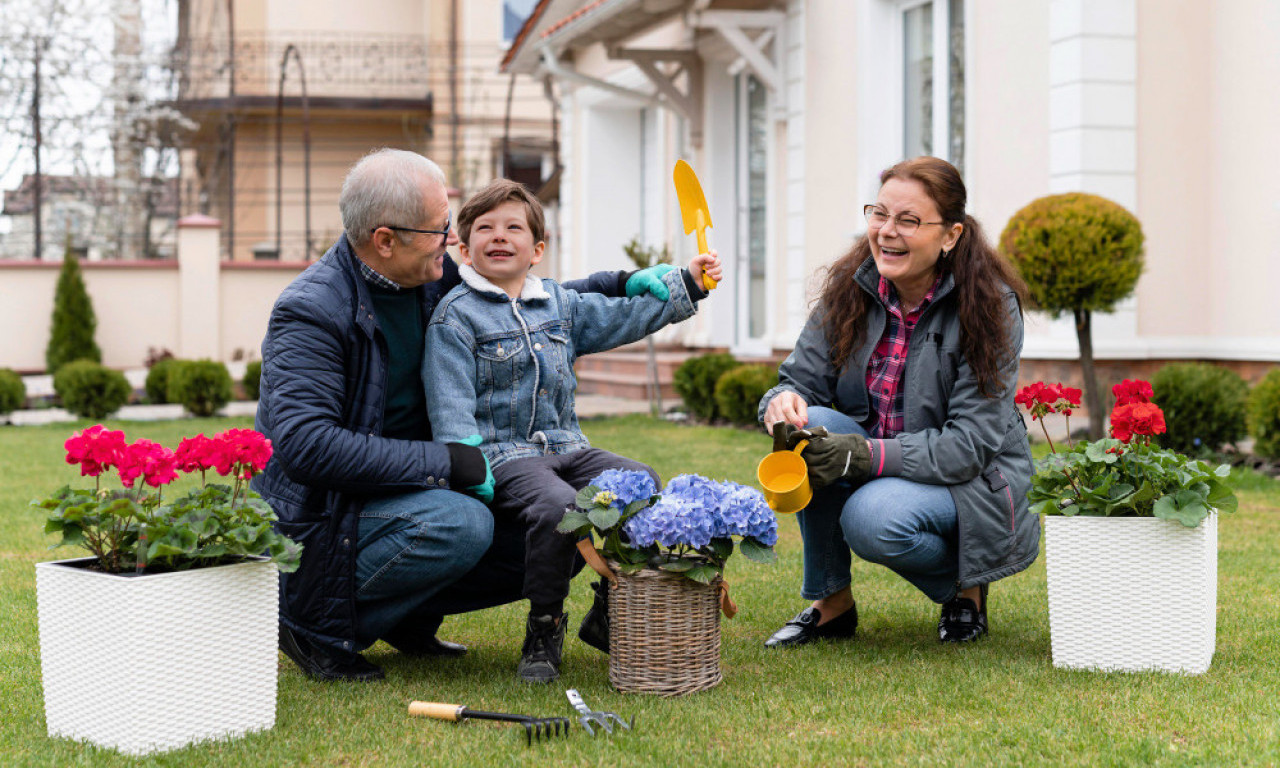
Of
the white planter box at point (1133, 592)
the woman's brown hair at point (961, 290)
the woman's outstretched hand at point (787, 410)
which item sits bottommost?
the white planter box at point (1133, 592)

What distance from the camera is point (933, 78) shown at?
9.28m

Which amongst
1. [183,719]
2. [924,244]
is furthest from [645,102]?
[183,719]

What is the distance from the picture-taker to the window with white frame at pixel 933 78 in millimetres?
9094

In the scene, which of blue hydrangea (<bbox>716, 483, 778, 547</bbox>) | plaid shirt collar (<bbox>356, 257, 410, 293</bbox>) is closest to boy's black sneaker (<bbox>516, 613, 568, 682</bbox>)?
blue hydrangea (<bbox>716, 483, 778, 547</bbox>)

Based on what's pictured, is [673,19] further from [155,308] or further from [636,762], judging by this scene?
[636,762]

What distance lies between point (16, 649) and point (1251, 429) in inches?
219

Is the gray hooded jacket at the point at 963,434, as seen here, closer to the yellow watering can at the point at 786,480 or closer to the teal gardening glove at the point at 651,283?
the yellow watering can at the point at 786,480

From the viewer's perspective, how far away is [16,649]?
3623mm

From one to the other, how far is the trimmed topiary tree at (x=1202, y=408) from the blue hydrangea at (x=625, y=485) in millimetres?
4627

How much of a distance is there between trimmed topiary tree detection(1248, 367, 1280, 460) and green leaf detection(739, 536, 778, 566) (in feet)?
14.0

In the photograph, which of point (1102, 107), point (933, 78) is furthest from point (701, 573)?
point (933, 78)

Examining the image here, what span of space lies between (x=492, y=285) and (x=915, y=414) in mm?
1168

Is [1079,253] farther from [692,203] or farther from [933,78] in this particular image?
[692,203]

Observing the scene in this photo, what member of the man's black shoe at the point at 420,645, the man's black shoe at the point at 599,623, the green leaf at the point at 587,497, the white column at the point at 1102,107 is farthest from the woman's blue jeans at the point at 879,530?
the white column at the point at 1102,107
